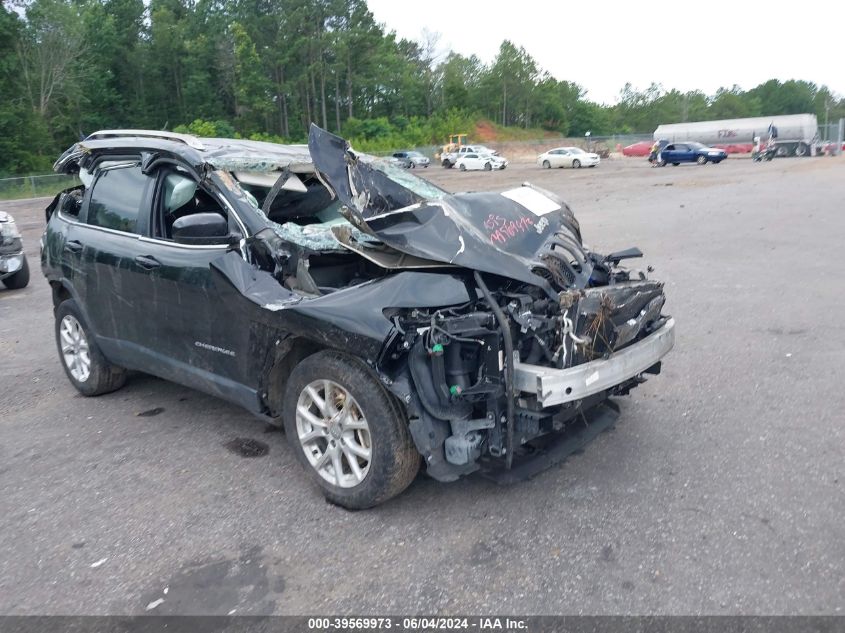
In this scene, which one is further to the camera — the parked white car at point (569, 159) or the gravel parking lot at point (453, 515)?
the parked white car at point (569, 159)

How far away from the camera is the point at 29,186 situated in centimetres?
3575

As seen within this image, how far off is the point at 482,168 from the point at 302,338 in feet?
157

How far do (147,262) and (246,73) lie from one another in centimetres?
7334

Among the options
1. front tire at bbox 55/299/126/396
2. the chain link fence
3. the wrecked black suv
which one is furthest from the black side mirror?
the chain link fence

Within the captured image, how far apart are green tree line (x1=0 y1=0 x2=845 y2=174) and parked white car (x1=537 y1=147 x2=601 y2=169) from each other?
64.5ft

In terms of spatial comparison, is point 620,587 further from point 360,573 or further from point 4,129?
point 4,129

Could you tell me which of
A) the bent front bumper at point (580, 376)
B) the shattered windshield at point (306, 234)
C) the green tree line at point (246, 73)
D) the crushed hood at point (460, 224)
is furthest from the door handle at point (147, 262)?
the green tree line at point (246, 73)

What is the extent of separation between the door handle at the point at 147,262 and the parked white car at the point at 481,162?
46500mm

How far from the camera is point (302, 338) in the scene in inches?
153

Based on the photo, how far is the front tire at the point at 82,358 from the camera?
5512 mm

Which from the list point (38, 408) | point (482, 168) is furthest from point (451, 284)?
point (482, 168)

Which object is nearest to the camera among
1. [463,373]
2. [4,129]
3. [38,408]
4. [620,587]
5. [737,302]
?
[620,587]

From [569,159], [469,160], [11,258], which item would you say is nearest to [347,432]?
[11,258]

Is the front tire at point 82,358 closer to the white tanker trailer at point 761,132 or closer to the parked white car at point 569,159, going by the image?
the parked white car at point 569,159
